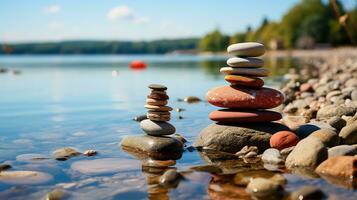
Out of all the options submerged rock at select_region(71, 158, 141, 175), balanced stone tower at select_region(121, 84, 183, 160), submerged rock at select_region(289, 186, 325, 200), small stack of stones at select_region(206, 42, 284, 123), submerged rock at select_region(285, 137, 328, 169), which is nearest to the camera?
submerged rock at select_region(289, 186, 325, 200)

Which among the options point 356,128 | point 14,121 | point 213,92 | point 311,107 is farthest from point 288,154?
point 14,121

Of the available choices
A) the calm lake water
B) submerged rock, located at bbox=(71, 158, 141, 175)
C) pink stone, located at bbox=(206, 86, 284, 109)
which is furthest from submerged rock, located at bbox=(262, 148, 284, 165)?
submerged rock, located at bbox=(71, 158, 141, 175)

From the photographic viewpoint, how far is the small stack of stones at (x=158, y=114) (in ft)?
34.6

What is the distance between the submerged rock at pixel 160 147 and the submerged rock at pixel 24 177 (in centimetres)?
239

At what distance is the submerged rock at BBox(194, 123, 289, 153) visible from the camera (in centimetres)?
1028

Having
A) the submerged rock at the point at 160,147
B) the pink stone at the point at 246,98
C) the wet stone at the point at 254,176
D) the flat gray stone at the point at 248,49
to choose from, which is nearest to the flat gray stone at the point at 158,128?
the submerged rock at the point at 160,147

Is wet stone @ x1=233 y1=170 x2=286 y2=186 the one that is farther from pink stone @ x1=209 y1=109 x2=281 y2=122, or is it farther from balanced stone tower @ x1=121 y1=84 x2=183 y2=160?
pink stone @ x1=209 y1=109 x2=281 y2=122

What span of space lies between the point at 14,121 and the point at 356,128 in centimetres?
1135

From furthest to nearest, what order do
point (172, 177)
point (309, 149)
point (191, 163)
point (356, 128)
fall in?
1. point (356, 128)
2. point (191, 163)
3. point (309, 149)
4. point (172, 177)

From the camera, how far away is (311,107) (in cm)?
1495


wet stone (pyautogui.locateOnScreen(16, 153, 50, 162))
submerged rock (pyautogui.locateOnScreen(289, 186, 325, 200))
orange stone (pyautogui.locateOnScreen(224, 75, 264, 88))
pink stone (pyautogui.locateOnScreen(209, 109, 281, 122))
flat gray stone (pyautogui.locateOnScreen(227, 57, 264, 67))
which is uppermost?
flat gray stone (pyautogui.locateOnScreen(227, 57, 264, 67))

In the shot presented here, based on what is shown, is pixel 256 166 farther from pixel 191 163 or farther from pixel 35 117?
pixel 35 117

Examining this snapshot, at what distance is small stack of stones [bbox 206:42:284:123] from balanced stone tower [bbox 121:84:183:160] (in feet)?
3.95

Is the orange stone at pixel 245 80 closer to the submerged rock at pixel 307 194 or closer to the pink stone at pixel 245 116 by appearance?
the pink stone at pixel 245 116
